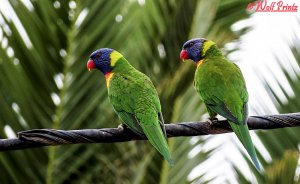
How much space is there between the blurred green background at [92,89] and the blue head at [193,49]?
0.42 feet

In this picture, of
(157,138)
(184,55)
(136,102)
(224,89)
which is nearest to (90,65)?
(184,55)

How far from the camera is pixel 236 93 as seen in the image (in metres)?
2.64

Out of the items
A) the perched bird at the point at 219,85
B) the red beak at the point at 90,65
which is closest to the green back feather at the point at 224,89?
the perched bird at the point at 219,85

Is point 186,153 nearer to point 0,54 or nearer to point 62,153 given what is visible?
point 62,153

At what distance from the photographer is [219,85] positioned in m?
2.75

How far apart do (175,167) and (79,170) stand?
1.52 feet

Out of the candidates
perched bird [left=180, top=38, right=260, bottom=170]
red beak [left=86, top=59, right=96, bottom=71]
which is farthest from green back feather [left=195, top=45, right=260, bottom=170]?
red beak [left=86, top=59, right=96, bottom=71]

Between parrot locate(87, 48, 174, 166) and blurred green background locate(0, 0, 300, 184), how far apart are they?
17cm

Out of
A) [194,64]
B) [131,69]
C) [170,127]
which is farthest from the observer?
[194,64]

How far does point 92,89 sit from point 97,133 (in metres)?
1.07

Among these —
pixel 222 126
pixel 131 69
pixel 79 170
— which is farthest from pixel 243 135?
pixel 79 170

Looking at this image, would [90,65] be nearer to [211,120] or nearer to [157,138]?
[211,120]

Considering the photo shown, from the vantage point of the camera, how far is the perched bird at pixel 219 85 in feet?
8.07

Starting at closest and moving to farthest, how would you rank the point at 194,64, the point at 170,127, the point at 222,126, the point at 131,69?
the point at 170,127, the point at 222,126, the point at 131,69, the point at 194,64
